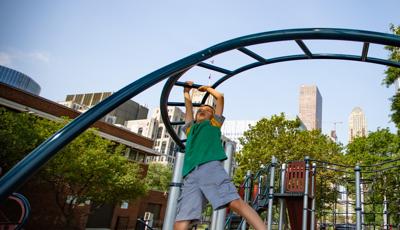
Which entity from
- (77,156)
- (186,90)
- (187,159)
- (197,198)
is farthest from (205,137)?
(77,156)

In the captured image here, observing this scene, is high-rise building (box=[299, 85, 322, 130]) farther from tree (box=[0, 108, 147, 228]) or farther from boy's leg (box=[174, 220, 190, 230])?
boy's leg (box=[174, 220, 190, 230])

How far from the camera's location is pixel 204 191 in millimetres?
2029

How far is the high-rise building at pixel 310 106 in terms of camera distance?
103312 mm

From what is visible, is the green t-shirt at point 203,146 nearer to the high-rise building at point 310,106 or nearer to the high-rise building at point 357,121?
the high-rise building at point 310,106

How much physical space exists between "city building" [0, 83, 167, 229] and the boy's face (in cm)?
1817

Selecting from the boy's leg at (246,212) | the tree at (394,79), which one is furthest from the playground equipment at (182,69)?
the tree at (394,79)

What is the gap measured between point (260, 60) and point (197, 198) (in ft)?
5.10

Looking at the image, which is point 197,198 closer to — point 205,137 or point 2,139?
point 205,137

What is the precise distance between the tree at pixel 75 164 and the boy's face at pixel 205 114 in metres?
13.7

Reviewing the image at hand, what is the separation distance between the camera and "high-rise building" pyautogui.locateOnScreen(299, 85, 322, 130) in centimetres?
10331

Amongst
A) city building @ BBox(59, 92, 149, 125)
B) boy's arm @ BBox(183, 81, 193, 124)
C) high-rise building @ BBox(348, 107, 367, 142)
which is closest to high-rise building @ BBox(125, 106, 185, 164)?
city building @ BBox(59, 92, 149, 125)

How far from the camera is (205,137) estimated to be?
91.7 inches

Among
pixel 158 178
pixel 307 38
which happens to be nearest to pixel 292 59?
pixel 307 38

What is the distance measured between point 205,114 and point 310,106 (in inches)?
4320
